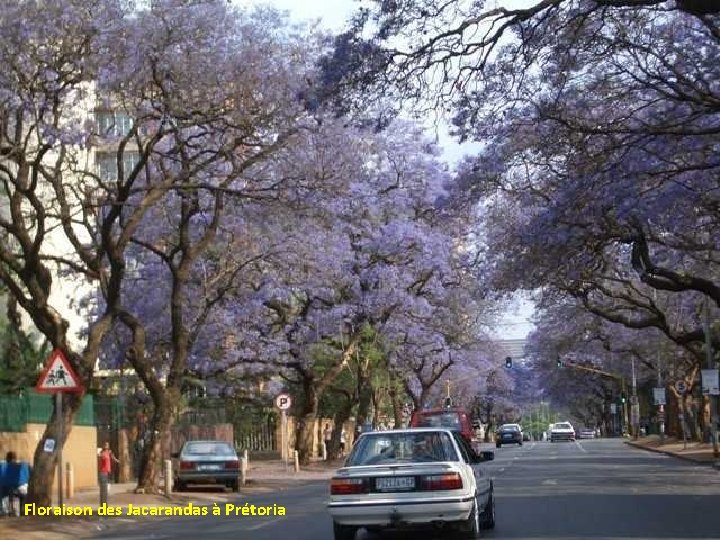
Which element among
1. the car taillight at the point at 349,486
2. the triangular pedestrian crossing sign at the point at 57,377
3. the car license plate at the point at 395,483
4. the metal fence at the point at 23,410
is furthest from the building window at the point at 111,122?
the car license plate at the point at 395,483

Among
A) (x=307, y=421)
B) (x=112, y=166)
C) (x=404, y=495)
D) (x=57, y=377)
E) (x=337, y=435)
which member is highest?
(x=112, y=166)

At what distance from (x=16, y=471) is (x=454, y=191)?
41.5 ft

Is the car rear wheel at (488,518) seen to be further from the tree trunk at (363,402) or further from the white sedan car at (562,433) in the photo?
the white sedan car at (562,433)

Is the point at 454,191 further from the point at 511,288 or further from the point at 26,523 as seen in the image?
the point at 26,523

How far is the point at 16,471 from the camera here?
20281 millimetres

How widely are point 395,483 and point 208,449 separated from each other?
53.7 feet

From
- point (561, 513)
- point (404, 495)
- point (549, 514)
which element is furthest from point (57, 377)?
point (561, 513)

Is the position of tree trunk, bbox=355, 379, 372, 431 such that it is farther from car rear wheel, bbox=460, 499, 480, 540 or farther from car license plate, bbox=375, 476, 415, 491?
car license plate, bbox=375, 476, 415, 491

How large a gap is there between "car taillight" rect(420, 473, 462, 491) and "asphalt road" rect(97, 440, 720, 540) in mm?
1735

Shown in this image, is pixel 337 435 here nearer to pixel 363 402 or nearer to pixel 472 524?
pixel 363 402

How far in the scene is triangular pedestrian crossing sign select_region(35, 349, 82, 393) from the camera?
17.7 meters

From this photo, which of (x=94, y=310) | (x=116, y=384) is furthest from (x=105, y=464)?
(x=116, y=384)

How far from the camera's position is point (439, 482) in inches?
515

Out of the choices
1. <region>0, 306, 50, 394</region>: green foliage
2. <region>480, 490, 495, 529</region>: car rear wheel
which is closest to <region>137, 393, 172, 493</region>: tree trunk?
<region>0, 306, 50, 394</region>: green foliage
